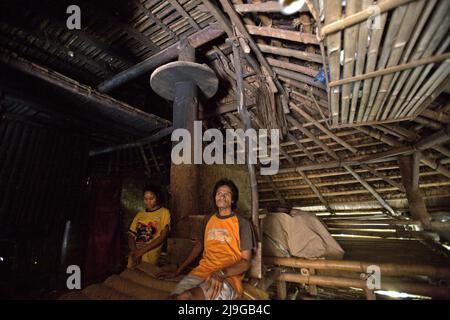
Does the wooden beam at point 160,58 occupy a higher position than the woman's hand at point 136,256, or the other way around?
the wooden beam at point 160,58

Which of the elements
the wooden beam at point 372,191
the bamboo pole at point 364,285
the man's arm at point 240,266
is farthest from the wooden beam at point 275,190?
the man's arm at point 240,266

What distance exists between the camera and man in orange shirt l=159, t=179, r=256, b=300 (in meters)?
2.15

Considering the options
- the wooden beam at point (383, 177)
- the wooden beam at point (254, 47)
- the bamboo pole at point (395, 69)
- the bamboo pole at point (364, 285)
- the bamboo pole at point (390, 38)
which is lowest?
the bamboo pole at point (364, 285)

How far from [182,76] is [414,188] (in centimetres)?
545

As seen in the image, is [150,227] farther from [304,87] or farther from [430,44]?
[430,44]

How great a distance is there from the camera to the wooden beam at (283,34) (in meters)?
3.06

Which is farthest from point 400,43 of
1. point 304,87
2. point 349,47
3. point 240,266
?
point 240,266

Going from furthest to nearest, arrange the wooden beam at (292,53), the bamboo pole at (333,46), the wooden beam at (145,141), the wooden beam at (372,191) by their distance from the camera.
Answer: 1. the wooden beam at (372,191)
2. the wooden beam at (145,141)
3. the wooden beam at (292,53)
4. the bamboo pole at (333,46)

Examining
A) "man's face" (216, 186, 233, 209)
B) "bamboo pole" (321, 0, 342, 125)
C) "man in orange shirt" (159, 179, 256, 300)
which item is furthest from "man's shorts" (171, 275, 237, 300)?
"bamboo pole" (321, 0, 342, 125)

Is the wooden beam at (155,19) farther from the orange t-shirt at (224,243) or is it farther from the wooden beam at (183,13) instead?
the orange t-shirt at (224,243)

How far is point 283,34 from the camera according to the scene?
320 cm

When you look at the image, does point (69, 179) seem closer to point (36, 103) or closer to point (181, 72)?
point (36, 103)

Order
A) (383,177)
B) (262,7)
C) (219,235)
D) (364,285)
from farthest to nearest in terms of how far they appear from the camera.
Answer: (383,177)
(262,7)
(364,285)
(219,235)
